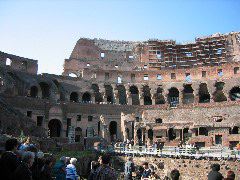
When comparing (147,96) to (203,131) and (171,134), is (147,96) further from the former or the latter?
(203,131)

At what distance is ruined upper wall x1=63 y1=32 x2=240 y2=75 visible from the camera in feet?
200

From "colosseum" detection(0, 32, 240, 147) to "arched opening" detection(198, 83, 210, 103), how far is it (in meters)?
0.17

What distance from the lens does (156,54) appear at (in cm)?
6519

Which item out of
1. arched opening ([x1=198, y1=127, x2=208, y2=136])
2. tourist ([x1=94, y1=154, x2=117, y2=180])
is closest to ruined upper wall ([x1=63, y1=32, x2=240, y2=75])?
arched opening ([x1=198, y1=127, x2=208, y2=136])

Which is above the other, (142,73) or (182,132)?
(142,73)

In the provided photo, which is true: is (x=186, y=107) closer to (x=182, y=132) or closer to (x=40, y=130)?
(x=182, y=132)

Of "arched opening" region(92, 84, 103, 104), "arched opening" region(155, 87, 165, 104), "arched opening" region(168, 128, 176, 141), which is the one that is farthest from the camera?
"arched opening" region(155, 87, 165, 104)

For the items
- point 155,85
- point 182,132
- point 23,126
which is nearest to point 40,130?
point 23,126

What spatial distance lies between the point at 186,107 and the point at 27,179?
45.0 m

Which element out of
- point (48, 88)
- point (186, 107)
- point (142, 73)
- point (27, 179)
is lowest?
point (27, 179)

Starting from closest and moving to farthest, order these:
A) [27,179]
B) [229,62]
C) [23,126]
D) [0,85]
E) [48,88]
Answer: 1. [27,179]
2. [23,126]
3. [0,85]
4. [48,88]
5. [229,62]

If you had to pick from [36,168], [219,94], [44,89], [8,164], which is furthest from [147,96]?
[8,164]

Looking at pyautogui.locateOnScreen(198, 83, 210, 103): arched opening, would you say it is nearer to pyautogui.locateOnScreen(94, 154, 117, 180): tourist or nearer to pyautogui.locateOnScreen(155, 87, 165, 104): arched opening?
pyautogui.locateOnScreen(155, 87, 165, 104): arched opening

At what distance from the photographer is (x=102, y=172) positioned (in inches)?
320
